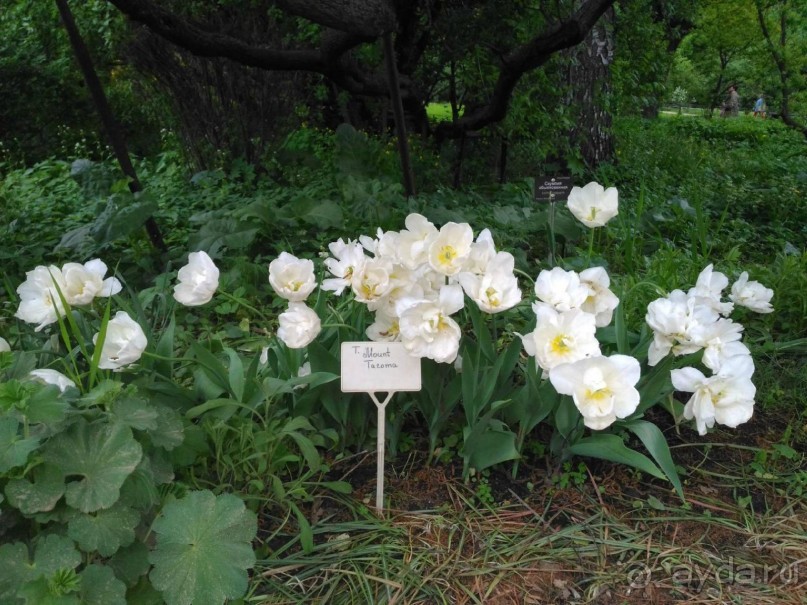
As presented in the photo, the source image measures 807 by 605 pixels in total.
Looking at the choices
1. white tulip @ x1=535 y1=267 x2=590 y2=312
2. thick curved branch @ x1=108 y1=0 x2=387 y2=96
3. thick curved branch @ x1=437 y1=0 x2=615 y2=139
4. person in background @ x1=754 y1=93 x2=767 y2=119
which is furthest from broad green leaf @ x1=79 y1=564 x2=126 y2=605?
person in background @ x1=754 y1=93 x2=767 y2=119

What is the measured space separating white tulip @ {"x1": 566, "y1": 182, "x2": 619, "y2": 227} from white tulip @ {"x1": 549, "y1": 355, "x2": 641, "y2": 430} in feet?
2.12

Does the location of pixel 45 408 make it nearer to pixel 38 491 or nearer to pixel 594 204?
pixel 38 491

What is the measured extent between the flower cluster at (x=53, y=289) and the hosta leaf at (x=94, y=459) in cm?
48

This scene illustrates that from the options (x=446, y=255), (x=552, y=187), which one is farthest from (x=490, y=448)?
(x=552, y=187)

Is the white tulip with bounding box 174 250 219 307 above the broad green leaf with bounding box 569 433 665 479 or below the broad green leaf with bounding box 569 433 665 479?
above

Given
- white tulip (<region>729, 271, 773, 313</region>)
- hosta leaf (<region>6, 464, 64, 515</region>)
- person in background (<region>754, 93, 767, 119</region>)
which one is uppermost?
hosta leaf (<region>6, 464, 64, 515</region>)

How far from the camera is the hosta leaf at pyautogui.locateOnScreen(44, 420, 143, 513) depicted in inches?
45.5

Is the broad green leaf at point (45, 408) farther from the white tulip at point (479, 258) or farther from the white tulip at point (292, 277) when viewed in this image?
the white tulip at point (479, 258)

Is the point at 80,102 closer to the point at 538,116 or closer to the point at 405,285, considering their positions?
the point at 538,116

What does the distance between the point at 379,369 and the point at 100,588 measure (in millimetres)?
694

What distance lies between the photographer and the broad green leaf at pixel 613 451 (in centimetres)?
150

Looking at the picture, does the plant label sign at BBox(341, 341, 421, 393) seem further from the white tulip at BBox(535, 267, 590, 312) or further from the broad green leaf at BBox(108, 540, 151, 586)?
the broad green leaf at BBox(108, 540, 151, 586)

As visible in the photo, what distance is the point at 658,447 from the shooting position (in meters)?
1.53

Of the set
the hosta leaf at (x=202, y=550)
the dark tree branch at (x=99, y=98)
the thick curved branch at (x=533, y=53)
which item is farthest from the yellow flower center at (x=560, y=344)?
the thick curved branch at (x=533, y=53)
